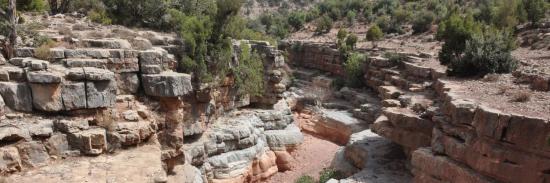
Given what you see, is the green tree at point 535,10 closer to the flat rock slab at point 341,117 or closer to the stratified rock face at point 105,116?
the flat rock slab at point 341,117

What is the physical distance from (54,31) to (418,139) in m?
12.8

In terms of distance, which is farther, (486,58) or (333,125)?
(333,125)

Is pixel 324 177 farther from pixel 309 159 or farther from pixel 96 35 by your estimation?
pixel 96 35

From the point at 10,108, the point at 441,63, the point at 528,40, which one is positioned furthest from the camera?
the point at 528,40

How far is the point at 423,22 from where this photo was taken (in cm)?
3884

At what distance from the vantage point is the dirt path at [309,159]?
20453 millimetres

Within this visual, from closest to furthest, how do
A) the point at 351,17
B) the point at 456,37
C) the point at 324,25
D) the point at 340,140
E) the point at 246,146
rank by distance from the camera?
the point at 246,146, the point at 456,37, the point at 340,140, the point at 324,25, the point at 351,17

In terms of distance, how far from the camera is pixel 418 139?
1670 cm

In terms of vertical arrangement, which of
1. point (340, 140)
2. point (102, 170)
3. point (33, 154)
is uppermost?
point (33, 154)

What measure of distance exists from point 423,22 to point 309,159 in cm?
2190

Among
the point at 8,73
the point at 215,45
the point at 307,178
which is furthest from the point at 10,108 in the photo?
the point at 307,178

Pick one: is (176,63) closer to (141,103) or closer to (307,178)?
→ (141,103)

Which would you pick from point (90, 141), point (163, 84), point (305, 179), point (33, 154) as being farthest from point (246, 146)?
point (33, 154)

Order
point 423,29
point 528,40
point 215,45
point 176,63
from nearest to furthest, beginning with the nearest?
point 176,63 → point 215,45 → point 528,40 → point 423,29
